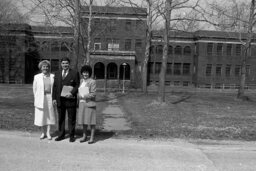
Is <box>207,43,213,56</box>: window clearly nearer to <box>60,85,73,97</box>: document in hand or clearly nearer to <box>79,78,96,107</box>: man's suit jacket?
<box>79,78,96,107</box>: man's suit jacket

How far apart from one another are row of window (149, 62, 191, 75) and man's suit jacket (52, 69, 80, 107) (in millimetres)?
42414

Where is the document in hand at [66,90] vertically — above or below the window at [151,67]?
below

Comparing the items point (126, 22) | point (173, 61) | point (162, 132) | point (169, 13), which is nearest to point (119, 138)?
point (162, 132)

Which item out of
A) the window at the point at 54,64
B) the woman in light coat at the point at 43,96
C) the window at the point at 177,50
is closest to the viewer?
the woman in light coat at the point at 43,96

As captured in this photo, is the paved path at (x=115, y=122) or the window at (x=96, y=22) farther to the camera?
the window at (x=96, y=22)

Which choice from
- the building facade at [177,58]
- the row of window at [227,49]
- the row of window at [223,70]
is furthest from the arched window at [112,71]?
the row of window at [227,49]

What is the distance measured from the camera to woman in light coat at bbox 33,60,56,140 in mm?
6156

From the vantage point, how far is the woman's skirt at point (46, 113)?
6.21m

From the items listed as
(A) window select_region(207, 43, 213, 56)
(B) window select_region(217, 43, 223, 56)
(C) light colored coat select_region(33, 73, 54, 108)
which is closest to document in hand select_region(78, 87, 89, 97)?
(C) light colored coat select_region(33, 73, 54, 108)

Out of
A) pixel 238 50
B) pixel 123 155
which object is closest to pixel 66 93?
pixel 123 155

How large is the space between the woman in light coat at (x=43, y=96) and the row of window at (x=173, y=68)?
4230 centimetres

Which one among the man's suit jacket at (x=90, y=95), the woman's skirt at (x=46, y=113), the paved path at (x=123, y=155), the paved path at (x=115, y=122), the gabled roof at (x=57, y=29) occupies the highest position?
the gabled roof at (x=57, y=29)

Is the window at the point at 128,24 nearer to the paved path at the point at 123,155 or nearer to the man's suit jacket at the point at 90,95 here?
the man's suit jacket at the point at 90,95

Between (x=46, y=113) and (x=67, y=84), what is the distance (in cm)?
98
